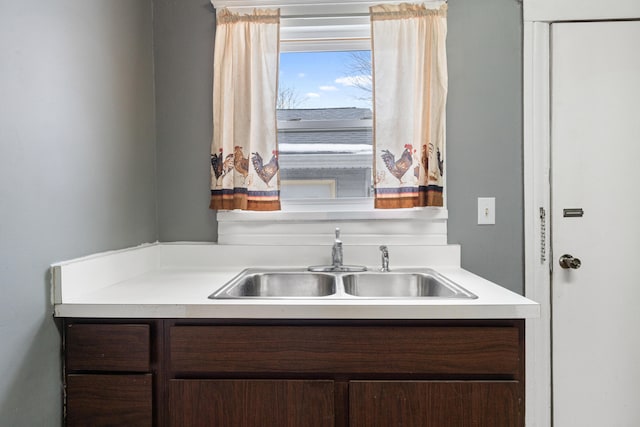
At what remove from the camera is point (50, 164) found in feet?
3.86

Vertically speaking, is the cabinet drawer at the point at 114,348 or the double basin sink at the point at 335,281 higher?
the double basin sink at the point at 335,281

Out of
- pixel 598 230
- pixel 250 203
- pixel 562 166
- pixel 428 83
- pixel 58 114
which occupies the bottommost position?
pixel 598 230

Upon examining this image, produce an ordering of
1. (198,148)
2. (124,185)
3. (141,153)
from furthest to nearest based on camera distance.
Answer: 1. (198,148)
2. (141,153)
3. (124,185)

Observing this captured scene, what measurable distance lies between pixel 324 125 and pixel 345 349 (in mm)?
1119

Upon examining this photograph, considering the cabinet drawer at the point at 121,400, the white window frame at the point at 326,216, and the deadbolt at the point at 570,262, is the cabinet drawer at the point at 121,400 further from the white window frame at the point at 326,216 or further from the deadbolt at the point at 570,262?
the deadbolt at the point at 570,262

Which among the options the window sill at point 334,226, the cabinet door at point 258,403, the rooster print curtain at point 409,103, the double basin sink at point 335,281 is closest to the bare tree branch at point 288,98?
the rooster print curtain at point 409,103

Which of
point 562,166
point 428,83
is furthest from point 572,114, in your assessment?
point 428,83

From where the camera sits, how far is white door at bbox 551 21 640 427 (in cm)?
175

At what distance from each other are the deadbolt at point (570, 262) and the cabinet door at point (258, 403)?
1.23 metres

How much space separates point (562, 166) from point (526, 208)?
0.23m

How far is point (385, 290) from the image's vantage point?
1.70 metres

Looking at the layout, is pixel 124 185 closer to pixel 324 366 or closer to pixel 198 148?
pixel 198 148

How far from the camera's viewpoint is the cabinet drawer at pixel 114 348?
1.17 meters

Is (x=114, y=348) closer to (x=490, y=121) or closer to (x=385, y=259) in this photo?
(x=385, y=259)
